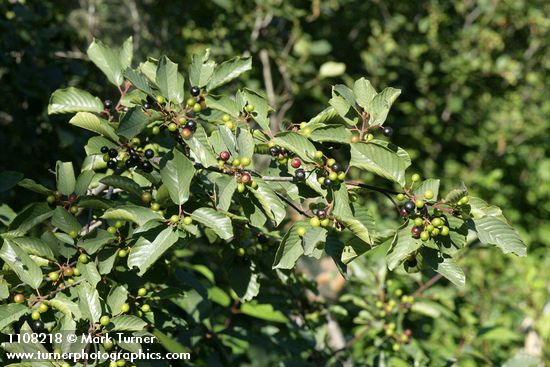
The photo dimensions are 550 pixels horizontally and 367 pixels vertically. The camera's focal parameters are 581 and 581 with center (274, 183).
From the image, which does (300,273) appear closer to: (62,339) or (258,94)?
(258,94)

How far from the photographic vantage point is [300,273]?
2596mm

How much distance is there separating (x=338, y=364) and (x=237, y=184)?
1365 millimetres

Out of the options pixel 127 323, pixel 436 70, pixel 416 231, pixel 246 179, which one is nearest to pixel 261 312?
pixel 127 323

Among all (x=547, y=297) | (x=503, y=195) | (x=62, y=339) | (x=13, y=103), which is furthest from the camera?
(x=503, y=195)

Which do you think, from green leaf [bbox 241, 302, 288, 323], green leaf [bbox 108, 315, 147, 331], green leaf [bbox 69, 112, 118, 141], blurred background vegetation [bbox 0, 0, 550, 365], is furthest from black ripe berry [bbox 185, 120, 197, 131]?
blurred background vegetation [bbox 0, 0, 550, 365]

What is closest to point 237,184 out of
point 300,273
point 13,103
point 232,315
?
point 300,273

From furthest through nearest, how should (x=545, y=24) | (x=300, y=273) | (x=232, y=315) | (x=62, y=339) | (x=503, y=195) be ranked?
(x=503, y=195) → (x=545, y=24) → (x=232, y=315) → (x=300, y=273) → (x=62, y=339)

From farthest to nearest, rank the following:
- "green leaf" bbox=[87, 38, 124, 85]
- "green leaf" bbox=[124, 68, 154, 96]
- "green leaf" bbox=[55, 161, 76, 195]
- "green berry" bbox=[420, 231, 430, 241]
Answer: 1. "green leaf" bbox=[87, 38, 124, 85]
2. "green leaf" bbox=[55, 161, 76, 195]
3. "green leaf" bbox=[124, 68, 154, 96]
4. "green berry" bbox=[420, 231, 430, 241]

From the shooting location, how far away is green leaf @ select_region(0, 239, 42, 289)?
1.65 m

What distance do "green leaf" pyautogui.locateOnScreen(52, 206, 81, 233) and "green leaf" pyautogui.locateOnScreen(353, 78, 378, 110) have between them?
953mm

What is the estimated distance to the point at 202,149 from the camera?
1.75m

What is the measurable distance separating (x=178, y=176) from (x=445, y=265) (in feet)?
2.59

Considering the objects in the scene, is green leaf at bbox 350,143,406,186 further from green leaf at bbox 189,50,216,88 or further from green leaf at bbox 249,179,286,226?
green leaf at bbox 189,50,216,88

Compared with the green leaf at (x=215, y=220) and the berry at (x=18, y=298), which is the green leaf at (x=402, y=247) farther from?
the berry at (x=18, y=298)
